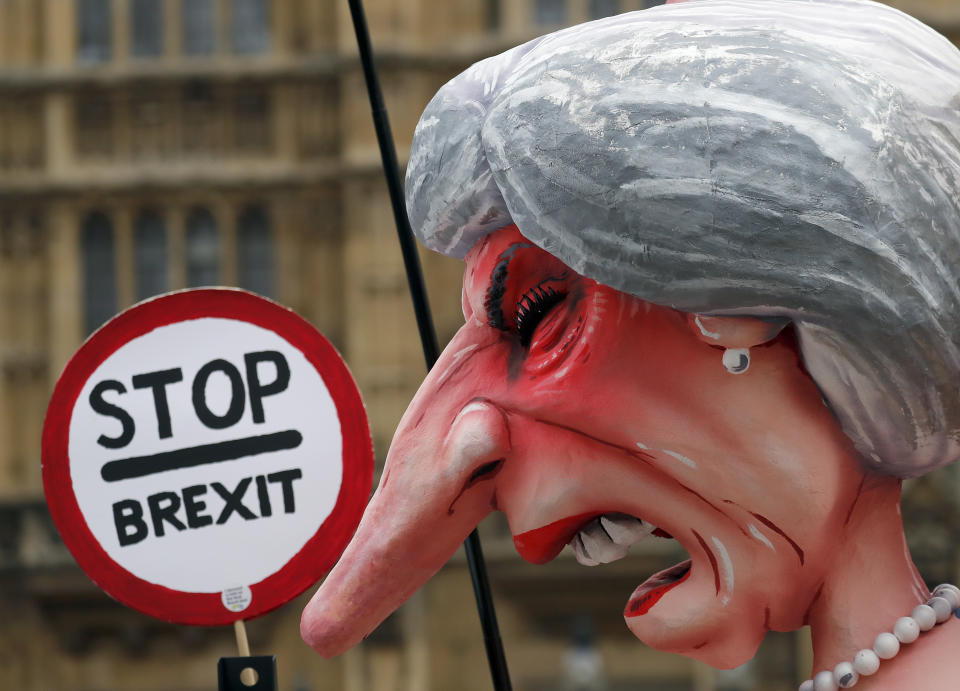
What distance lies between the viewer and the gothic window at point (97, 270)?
9883 millimetres

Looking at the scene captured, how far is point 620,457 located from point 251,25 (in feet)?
30.4

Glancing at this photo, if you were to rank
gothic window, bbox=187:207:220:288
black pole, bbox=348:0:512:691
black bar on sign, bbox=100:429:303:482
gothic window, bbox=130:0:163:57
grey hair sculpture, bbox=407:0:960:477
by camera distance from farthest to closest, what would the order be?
gothic window, bbox=130:0:163:57 → gothic window, bbox=187:207:220:288 → black bar on sign, bbox=100:429:303:482 → black pole, bbox=348:0:512:691 → grey hair sculpture, bbox=407:0:960:477

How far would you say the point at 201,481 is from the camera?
1429 millimetres

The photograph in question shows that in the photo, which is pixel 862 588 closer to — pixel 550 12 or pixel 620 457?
pixel 620 457

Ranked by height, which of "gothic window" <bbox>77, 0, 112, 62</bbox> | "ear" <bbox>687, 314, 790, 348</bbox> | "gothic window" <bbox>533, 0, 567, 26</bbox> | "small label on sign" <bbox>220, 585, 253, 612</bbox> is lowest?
"gothic window" <bbox>77, 0, 112, 62</bbox>

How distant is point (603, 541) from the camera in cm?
114

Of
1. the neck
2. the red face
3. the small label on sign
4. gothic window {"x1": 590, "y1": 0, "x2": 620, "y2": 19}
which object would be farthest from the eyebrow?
gothic window {"x1": 590, "y1": 0, "x2": 620, "y2": 19}

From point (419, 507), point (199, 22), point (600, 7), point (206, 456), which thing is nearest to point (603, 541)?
point (419, 507)

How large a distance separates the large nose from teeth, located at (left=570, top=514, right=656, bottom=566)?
0.07 metres

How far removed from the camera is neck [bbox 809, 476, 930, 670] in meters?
1.08

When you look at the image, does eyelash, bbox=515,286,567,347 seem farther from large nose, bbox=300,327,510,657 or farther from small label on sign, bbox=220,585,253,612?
small label on sign, bbox=220,585,253,612

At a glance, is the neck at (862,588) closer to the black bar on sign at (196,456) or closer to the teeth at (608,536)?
the teeth at (608,536)

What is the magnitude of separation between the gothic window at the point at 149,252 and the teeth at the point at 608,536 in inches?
348

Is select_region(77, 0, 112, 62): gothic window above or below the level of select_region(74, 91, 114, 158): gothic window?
above
